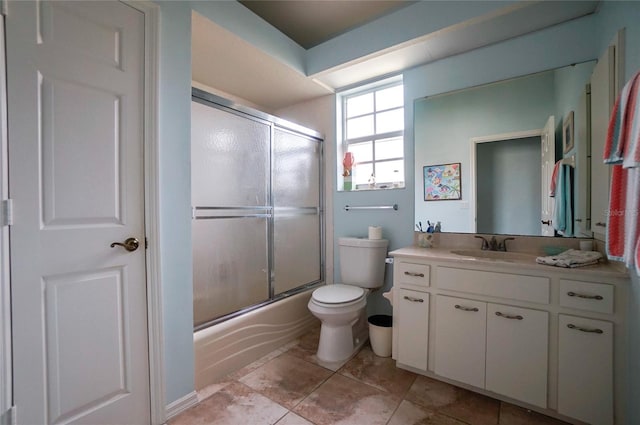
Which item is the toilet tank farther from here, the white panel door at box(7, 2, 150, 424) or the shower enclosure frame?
the white panel door at box(7, 2, 150, 424)

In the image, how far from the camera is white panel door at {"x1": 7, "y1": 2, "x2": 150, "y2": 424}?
3.65ft

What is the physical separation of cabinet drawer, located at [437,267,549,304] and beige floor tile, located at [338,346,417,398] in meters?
0.67

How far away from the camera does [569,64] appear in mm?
1815

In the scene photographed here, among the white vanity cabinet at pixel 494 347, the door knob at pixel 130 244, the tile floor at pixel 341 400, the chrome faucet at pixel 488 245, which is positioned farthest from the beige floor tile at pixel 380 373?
the door knob at pixel 130 244

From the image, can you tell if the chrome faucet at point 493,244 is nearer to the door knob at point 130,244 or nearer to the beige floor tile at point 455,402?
the beige floor tile at point 455,402

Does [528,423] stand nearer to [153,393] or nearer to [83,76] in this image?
[153,393]

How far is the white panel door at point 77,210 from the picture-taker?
1.11m

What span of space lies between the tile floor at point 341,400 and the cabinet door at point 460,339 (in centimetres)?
14

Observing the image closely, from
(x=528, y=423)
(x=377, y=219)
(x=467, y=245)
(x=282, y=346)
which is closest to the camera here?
(x=528, y=423)

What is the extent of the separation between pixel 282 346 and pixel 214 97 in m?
1.96

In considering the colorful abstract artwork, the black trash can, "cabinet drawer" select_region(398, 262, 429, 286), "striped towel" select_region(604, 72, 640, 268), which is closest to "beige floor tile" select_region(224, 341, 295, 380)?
the black trash can

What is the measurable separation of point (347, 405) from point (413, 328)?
623 mm

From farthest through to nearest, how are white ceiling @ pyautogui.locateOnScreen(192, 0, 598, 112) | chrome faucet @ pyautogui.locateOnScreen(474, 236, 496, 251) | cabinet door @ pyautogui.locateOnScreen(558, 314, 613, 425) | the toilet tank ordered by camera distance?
the toilet tank < chrome faucet @ pyautogui.locateOnScreen(474, 236, 496, 251) < white ceiling @ pyautogui.locateOnScreen(192, 0, 598, 112) < cabinet door @ pyautogui.locateOnScreen(558, 314, 613, 425)

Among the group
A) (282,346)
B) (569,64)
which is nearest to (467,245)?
(569,64)
